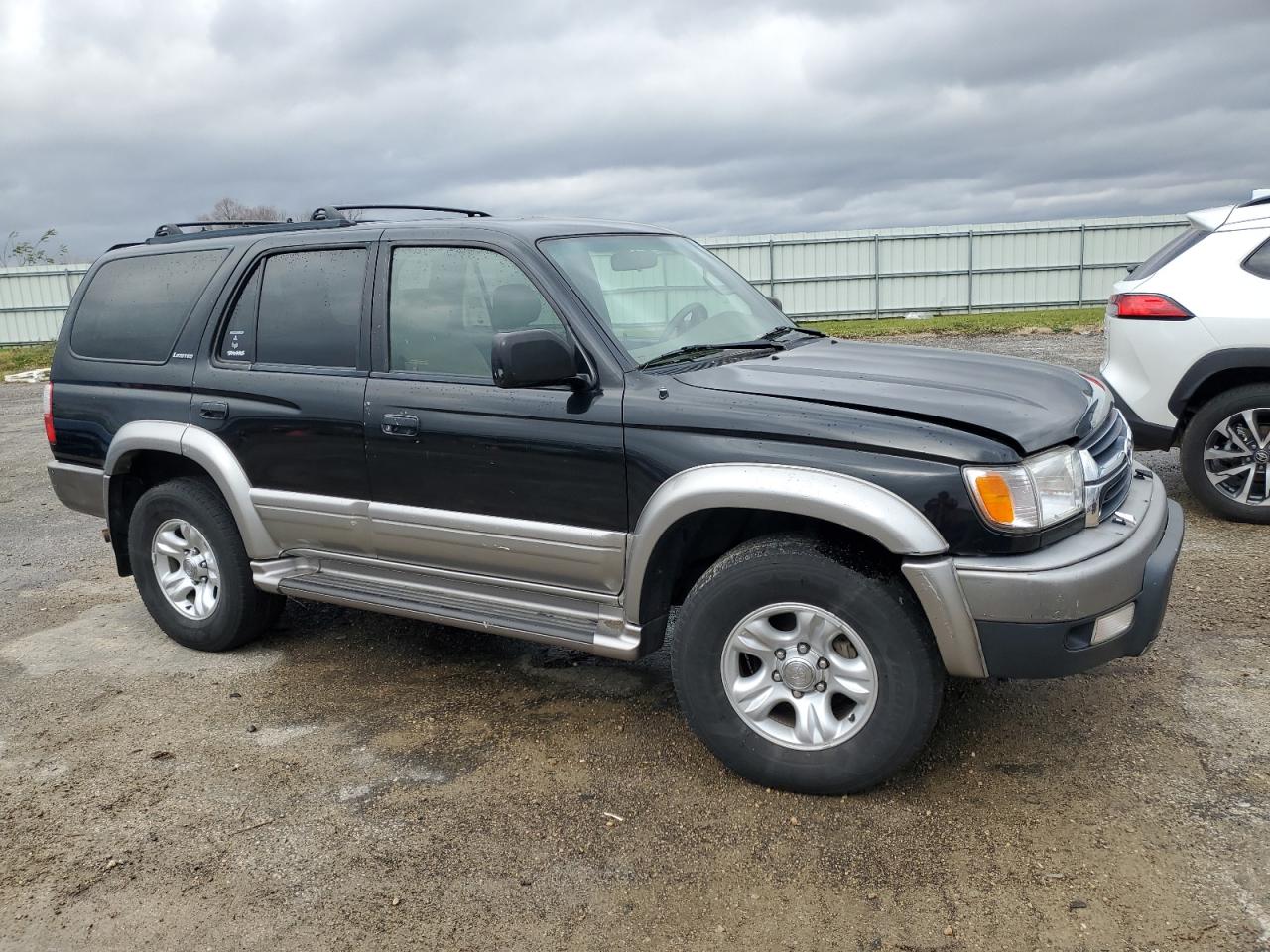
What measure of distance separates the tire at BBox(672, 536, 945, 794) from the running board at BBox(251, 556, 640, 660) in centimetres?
36

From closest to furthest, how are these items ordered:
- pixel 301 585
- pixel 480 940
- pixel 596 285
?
pixel 480 940 → pixel 596 285 → pixel 301 585

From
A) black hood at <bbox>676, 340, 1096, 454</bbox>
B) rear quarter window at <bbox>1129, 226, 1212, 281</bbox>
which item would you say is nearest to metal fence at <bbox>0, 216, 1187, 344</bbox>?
rear quarter window at <bbox>1129, 226, 1212, 281</bbox>

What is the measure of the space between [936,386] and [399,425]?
2.05 metres

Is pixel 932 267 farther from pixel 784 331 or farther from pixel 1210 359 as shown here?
pixel 784 331

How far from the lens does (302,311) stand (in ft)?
15.3

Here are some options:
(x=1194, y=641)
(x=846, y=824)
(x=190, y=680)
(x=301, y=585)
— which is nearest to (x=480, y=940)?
(x=846, y=824)

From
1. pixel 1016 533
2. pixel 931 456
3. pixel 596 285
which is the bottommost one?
pixel 1016 533

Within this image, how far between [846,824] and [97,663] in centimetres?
369

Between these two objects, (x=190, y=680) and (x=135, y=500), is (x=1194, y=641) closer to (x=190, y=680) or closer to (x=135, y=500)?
(x=190, y=680)

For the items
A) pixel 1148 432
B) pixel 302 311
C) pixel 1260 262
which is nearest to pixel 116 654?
pixel 302 311

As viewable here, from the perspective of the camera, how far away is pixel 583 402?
150 inches

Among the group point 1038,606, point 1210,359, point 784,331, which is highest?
point 784,331

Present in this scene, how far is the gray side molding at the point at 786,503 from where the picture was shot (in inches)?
127

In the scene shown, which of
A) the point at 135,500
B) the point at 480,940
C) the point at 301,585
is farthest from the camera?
the point at 135,500
